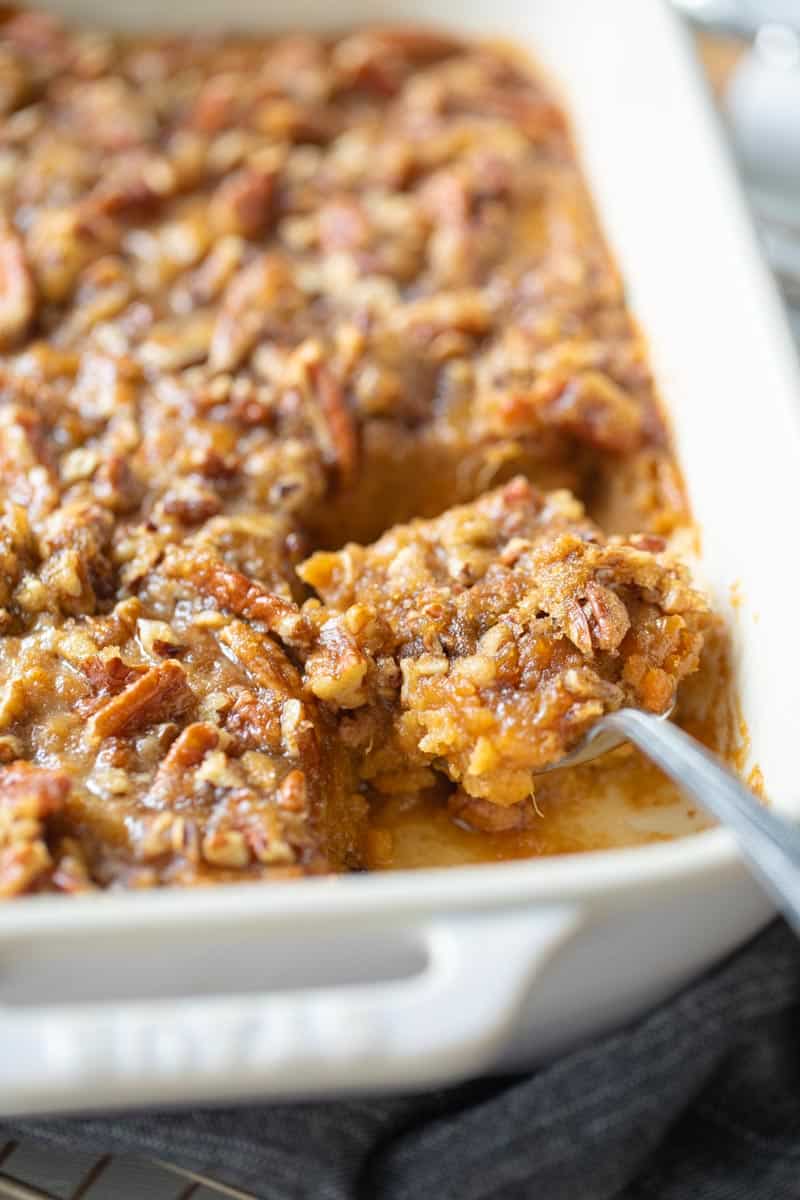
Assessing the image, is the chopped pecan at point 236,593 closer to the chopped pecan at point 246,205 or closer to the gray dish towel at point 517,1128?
the gray dish towel at point 517,1128

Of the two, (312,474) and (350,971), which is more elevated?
(312,474)

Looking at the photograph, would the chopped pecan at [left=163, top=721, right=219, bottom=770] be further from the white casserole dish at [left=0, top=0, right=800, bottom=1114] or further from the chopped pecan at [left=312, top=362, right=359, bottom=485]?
the chopped pecan at [left=312, top=362, right=359, bottom=485]

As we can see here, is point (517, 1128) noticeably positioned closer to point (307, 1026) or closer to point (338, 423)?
point (307, 1026)

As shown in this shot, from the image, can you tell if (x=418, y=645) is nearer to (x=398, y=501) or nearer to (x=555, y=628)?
(x=555, y=628)

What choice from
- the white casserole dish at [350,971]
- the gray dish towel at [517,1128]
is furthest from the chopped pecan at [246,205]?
the gray dish towel at [517,1128]

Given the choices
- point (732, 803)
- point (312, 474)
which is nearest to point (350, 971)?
point (732, 803)

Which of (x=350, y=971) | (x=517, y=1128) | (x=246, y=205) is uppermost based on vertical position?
(x=246, y=205)
